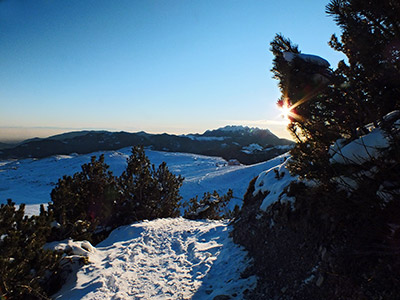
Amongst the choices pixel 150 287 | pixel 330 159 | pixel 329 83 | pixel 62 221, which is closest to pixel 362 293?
pixel 330 159

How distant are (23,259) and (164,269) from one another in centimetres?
305

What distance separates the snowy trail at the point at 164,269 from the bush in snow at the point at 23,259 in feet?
1.91

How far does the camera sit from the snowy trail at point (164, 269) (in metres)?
4.74

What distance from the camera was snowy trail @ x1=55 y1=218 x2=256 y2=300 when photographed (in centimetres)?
474

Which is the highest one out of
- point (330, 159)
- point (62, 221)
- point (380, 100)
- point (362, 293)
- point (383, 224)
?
point (380, 100)

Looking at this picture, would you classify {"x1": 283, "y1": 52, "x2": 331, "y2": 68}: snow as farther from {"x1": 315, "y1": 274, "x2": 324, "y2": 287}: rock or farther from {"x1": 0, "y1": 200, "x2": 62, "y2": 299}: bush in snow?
{"x1": 0, "y1": 200, "x2": 62, "y2": 299}: bush in snow

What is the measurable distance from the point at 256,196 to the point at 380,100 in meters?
4.84

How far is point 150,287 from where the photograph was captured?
5.07 metres

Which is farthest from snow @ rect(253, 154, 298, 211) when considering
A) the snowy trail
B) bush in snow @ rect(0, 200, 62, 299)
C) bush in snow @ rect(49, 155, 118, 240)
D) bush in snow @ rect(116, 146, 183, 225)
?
bush in snow @ rect(49, 155, 118, 240)

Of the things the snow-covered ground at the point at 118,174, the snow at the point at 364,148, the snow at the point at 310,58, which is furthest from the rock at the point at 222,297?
the snow-covered ground at the point at 118,174

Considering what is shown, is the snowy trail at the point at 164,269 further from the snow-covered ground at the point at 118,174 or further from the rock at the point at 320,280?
the snow-covered ground at the point at 118,174

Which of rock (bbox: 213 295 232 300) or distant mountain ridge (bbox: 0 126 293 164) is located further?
distant mountain ridge (bbox: 0 126 293 164)

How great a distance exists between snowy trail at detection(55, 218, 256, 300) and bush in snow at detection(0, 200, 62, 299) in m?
0.58

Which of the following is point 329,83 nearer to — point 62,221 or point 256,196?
point 256,196
